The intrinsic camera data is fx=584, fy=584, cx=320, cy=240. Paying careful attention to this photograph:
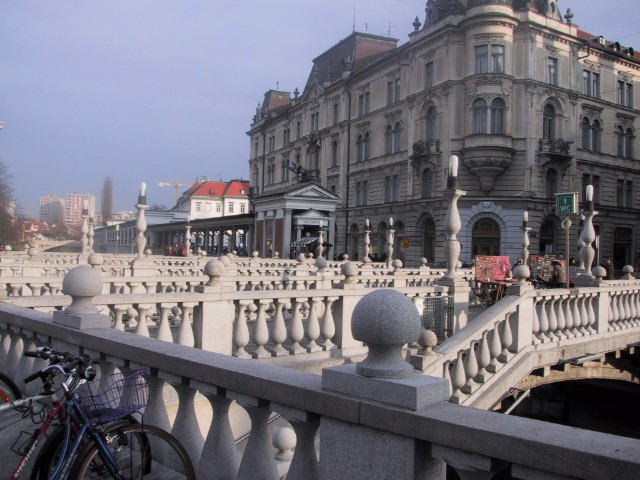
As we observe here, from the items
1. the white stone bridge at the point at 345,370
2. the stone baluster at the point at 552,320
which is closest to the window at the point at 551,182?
the white stone bridge at the point at 345,370

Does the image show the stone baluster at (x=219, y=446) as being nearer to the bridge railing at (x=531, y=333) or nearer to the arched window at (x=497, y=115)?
the bridge railing at (x=531, y=333)

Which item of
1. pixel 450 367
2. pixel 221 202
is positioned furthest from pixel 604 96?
pixel 221 202

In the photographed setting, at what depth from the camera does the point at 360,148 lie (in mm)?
55125

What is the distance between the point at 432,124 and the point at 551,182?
9.70 meters

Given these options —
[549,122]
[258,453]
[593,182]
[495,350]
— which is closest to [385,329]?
[258,453]

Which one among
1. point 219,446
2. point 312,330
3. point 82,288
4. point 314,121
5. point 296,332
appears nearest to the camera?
point 219,446

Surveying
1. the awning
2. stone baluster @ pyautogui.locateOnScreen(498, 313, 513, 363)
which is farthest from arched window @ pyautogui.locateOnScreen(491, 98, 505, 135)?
stone baluster @ pyautogui.locateOnScreen(498, 313, 513, 363)

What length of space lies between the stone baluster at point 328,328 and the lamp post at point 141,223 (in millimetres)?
9422

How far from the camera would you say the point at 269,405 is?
322 cm

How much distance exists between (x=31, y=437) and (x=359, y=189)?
2034 inches

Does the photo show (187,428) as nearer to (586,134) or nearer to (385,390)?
(385,390)

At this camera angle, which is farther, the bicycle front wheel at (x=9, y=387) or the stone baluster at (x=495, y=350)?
the stone baluster at (x=495, y=350)

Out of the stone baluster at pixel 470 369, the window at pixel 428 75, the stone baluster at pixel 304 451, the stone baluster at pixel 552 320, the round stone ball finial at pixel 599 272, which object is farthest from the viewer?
the window at pixel 428 75

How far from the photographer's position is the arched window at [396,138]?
49.1 meters
